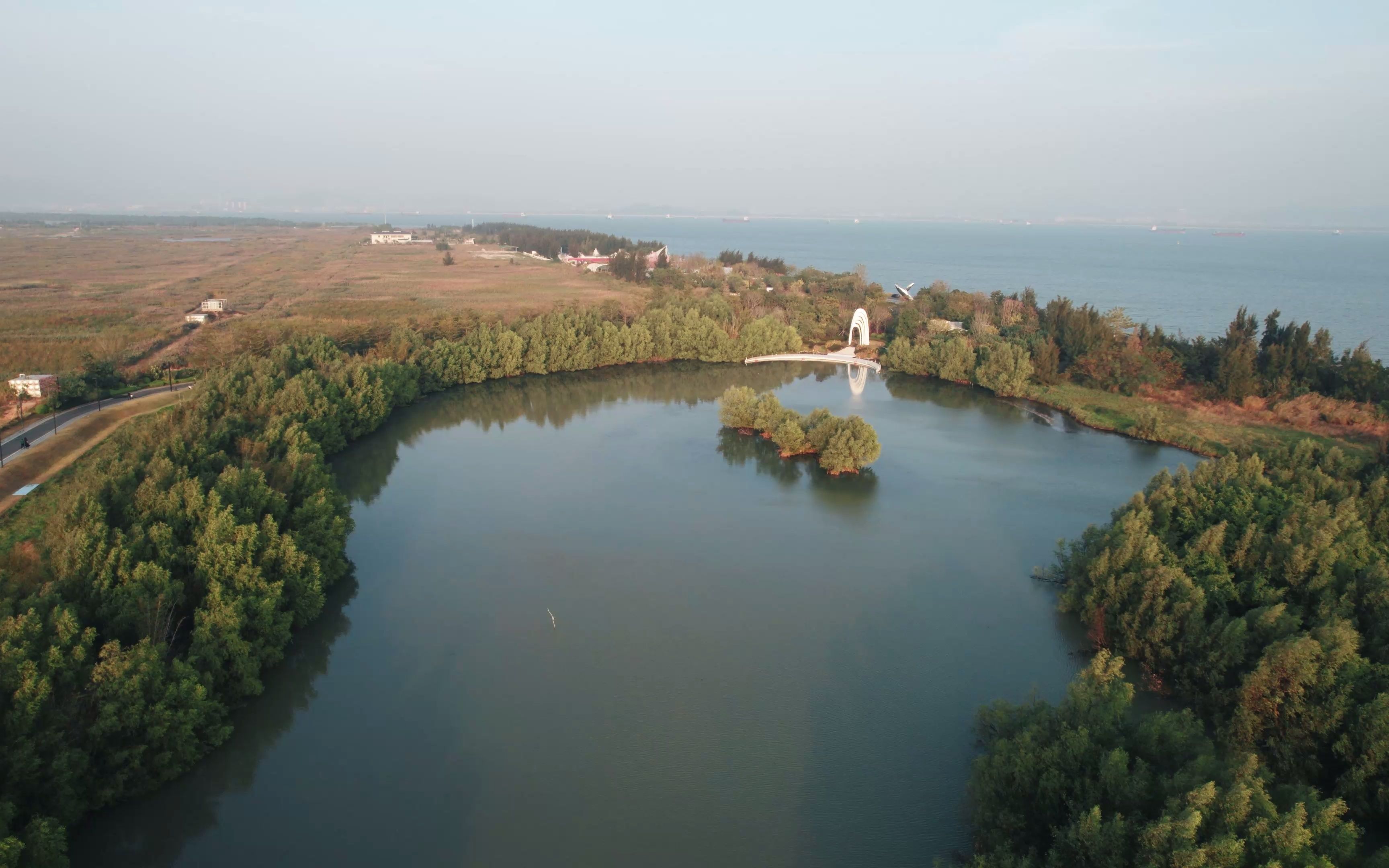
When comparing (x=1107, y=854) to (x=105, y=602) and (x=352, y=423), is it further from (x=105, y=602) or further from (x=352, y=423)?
(x=352, y=423)

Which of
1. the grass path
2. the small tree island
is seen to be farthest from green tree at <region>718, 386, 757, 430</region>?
the grass path

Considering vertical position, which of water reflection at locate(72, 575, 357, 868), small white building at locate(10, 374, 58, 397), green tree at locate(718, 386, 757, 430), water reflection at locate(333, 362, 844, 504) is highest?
small white building at locate(10, 374, 58, 397)

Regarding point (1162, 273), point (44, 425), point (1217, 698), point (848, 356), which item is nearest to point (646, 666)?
point (1217, 698)

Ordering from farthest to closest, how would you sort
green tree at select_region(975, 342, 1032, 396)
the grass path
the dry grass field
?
green tree at select_region(975, 342, 1032, 396) → the dry grass field → the grass path

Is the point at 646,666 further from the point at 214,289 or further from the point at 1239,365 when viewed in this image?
the point at 214,289

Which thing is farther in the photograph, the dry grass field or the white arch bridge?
the white arch bridge

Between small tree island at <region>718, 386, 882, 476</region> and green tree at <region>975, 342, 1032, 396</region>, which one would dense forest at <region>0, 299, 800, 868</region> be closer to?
small tree island at <region>718, 386, 882, 476</region>

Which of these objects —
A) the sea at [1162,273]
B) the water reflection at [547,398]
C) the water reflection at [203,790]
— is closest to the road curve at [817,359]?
the water reflection at [547,398]
